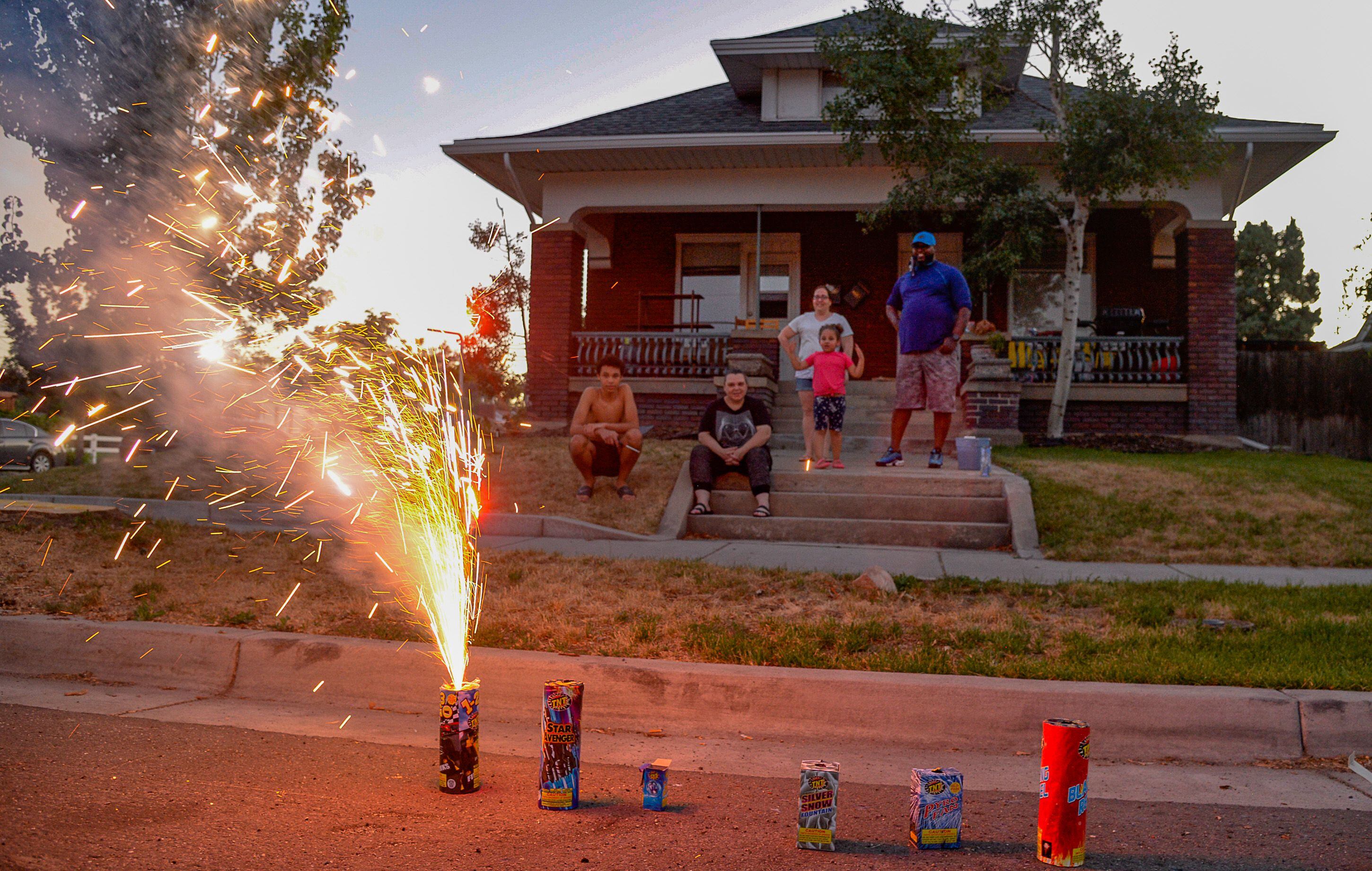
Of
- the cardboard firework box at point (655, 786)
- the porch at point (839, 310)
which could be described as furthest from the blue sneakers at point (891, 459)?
the cardboard firework box at point (655, 786)

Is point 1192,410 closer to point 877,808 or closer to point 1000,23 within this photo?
point 1000,23

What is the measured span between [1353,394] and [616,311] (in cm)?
1218

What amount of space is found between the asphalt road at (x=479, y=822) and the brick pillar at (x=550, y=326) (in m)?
12.7

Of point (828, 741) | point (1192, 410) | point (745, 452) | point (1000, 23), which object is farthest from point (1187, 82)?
point (828, 741)

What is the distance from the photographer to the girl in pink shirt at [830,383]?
1015 centimetres

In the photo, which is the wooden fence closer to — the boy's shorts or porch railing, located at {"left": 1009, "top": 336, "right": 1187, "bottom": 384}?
porch railing, located at {"left": 1009, "top": 336, "right": 1187, "bottom": 384}

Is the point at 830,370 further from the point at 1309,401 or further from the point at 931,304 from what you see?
the point at 1309,401

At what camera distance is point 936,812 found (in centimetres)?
309

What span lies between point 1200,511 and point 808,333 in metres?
4.09

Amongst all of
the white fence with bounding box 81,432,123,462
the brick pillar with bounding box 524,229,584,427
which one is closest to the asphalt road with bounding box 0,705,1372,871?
the brick pillar with bounding box 524,229,584,427

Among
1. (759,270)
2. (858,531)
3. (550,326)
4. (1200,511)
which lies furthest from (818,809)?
(759,270)

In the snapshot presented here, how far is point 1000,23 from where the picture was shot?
13672 mm

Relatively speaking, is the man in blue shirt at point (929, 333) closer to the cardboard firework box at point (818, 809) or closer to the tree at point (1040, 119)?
the tree at point (1040, 119)

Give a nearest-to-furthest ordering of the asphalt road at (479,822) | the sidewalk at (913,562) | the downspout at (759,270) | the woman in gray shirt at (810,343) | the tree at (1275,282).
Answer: the asphalt road at (479,822) → the sidewalk at (913,562) → the woman in gray shirt at (810,343) → the downspout at (759,270) → the tree at (1275,282)
